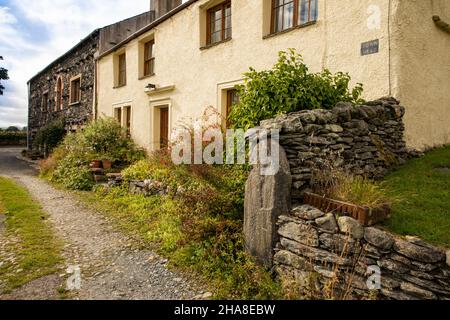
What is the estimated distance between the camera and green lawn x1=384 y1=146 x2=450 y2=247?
10.3ft

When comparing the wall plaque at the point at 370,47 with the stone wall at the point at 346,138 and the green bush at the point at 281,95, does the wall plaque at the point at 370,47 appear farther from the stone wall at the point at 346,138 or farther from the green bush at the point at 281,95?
the green bush at the point at 281,95

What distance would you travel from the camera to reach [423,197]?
397 centimetres

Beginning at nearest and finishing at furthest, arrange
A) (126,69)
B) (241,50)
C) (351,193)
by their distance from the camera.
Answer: (351,193), (241,50), (126,69)

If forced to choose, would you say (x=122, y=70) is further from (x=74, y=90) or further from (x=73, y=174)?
(x=73, y=174)

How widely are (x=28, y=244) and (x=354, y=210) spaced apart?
463 centimetres

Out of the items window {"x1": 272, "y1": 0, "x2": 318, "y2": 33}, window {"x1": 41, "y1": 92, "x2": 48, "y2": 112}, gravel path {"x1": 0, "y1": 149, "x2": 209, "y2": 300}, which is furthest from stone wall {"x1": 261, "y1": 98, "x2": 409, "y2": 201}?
window {"x1": 41, "y1": 92, "x2": 48, "y2": 112}

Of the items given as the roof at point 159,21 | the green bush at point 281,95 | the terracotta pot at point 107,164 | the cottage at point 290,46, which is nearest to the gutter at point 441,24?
the cottage at point 290,46

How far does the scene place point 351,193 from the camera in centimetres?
350

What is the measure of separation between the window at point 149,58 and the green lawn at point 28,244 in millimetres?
6325

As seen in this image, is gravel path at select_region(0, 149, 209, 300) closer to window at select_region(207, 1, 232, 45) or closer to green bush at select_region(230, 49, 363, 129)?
green bush at select_region(230, 49, 363, 129)

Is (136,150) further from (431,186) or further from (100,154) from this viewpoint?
(431,186)

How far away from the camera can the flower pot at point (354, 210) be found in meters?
3.12
